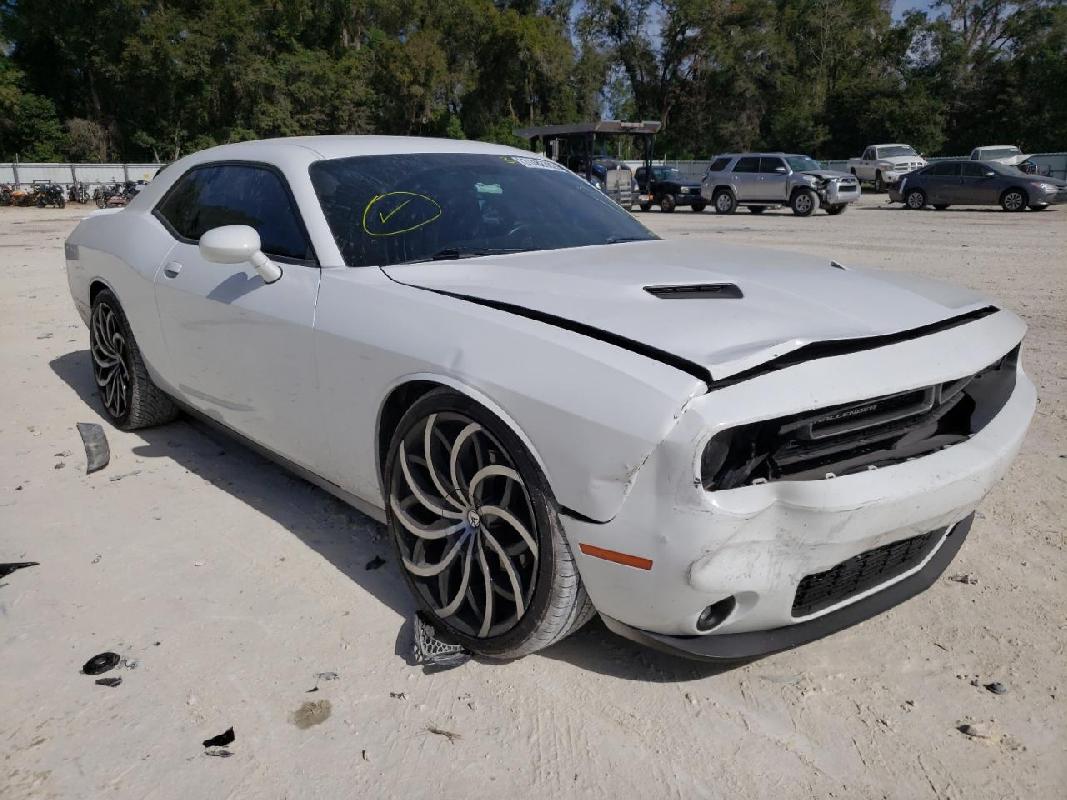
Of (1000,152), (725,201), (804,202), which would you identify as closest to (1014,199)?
(804,202)

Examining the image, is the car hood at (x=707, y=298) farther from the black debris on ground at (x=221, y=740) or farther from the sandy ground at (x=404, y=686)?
the black debris on ground at (x=221, y=740)

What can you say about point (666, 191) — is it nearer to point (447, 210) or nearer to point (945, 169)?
point (945, 169)

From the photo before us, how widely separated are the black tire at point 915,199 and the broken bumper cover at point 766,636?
2388 centimetres

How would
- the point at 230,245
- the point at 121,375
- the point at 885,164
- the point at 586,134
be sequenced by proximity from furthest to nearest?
the point at 885,164 → the point at 586,134 → the point at 121,375 → the point at 230,245

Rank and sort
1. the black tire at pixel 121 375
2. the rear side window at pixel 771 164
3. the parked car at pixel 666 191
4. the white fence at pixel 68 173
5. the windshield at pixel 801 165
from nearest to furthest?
the black tire at pixel 121 375
the windshield at pixel 801 165
the rear side window at pixel 771 164
the parked car at pixel 666 191
the white fence at pixel 68 173

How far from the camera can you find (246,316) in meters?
3.13

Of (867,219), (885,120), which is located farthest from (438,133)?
(867,219)

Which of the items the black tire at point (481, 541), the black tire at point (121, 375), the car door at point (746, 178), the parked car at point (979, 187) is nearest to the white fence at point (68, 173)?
the car door at point (746, 178)

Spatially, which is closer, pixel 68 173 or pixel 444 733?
pixel 444 733

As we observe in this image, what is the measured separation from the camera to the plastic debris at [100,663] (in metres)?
2.45

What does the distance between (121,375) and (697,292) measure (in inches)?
131

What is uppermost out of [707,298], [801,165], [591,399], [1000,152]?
[707,298]

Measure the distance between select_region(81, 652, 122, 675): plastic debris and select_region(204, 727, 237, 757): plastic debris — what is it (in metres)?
0.51

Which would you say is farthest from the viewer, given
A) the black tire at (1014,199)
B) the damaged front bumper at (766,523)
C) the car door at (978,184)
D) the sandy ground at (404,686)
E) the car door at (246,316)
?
the car door at (978,184)
